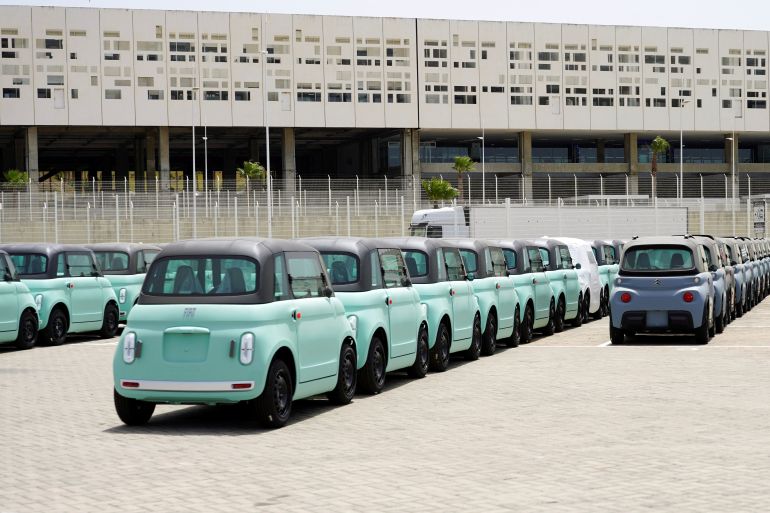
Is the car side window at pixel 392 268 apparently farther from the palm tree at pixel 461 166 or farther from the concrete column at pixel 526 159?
the concrete column at pixel 526 159

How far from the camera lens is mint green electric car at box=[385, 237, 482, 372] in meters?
16.1

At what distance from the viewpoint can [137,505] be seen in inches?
306

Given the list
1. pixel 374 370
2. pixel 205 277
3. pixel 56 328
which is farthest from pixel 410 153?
A: pixel 205 277

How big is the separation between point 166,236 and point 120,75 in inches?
1031

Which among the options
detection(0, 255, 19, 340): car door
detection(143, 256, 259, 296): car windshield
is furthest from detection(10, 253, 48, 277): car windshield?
detection(143, 256, 259, 296): car windshield

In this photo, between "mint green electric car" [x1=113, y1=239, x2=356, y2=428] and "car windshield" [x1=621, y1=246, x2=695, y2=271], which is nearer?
"mint green electric car" [x1=113, y1=239, x2=356, y2=428]

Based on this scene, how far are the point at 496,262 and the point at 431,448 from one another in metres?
9.95

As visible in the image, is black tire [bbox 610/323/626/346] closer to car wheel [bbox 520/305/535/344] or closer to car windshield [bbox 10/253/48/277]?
car wheel [bbox 520/305/535/344]

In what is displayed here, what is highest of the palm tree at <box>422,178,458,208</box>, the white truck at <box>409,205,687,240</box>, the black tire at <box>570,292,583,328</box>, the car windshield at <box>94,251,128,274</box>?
the palm tree at <box>422,178,458,208</box>

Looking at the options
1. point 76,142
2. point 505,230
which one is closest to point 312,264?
point 505,230

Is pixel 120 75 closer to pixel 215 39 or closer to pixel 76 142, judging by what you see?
pixel 215 39

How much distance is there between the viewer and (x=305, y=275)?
40.4 ft

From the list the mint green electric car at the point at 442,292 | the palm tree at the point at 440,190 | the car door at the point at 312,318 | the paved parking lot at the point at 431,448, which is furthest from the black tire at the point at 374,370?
the palm tree at the point at 440,190

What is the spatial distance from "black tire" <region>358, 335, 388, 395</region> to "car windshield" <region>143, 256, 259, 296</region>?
2674 mm
